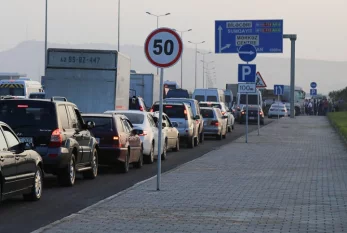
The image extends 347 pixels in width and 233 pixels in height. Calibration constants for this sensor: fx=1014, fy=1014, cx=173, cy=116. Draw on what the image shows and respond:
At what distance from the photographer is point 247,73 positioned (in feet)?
114

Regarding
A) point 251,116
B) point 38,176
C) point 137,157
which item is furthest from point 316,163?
point 251,116

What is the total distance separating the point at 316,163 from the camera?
25422 mm

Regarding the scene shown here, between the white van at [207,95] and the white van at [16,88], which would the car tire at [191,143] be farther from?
the white van at [207,95]

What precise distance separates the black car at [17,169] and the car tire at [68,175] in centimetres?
237

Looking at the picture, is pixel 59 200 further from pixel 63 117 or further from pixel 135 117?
pixel 135 117

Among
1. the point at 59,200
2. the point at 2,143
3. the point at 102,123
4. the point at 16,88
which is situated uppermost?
the point at 16,88

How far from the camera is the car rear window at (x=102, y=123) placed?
2244 cm

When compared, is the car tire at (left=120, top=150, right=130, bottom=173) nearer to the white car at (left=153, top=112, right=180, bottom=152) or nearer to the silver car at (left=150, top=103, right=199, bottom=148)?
the white car at (left=153, top=112, right=180, bottom=152)

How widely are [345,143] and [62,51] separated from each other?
36.0 feet

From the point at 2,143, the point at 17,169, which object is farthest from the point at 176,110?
the point at 2,143

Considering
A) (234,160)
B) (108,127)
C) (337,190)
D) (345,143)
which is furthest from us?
(345,143)

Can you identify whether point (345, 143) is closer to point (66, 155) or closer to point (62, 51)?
point (62, 51)

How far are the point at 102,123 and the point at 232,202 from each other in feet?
25.6

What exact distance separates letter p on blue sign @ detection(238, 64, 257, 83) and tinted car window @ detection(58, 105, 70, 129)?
54.0 ft
